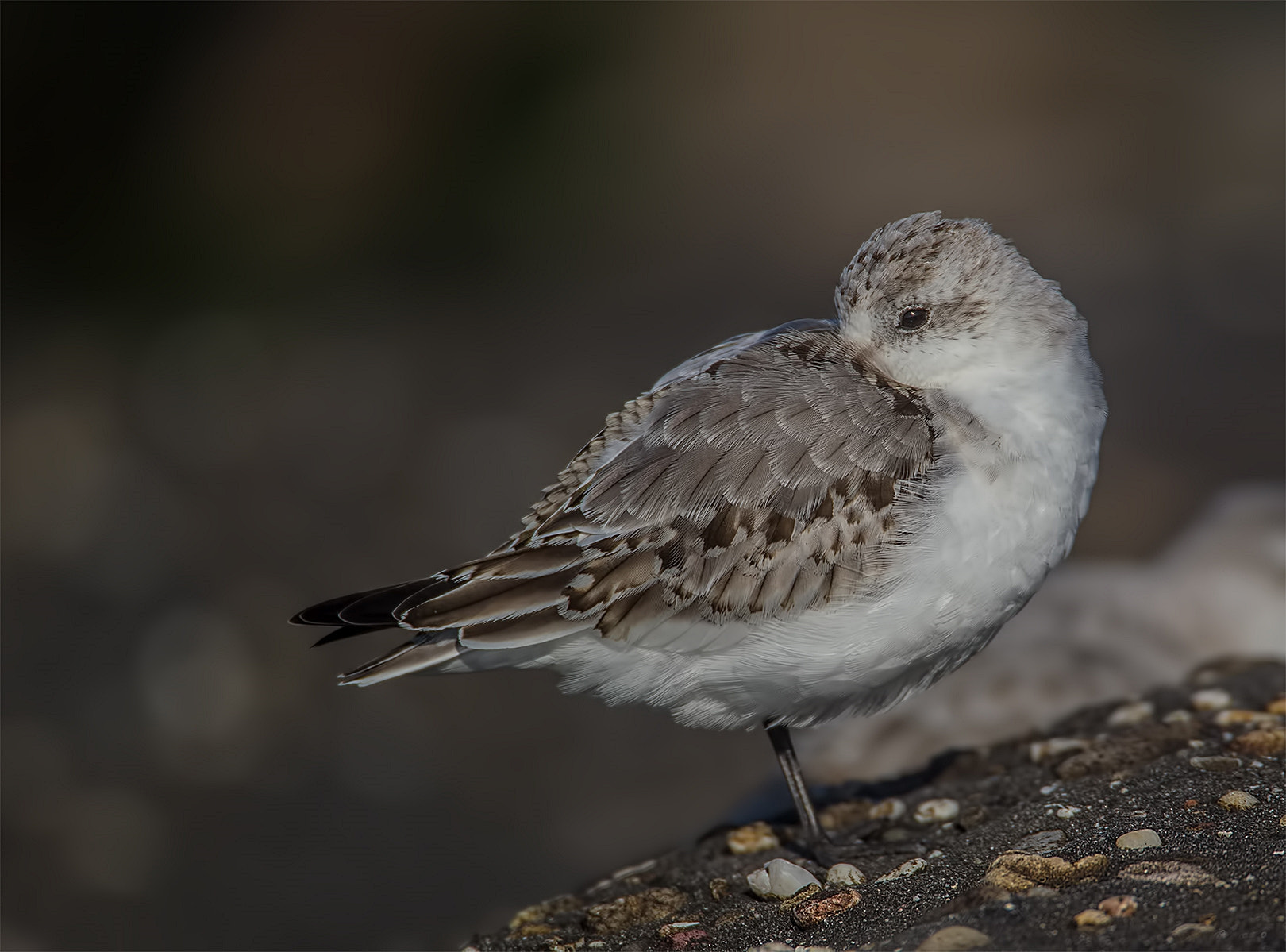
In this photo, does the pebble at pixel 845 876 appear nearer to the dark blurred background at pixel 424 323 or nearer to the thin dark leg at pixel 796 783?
the thin dark leg at pixel 796 783

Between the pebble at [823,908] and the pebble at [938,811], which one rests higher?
the pebble at [938,811]

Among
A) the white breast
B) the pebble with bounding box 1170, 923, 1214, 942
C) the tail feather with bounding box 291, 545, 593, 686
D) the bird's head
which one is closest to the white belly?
the white breast

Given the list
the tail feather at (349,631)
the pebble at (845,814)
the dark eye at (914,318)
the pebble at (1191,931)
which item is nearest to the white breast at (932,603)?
the dark eye at (914,318)

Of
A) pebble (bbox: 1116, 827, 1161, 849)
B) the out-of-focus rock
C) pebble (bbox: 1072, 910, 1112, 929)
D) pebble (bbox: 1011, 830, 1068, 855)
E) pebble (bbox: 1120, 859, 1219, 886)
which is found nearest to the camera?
pebble (bbox: 1072, 910, 1112, 929)

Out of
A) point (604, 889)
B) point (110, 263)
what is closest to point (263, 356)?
point (110, 263)

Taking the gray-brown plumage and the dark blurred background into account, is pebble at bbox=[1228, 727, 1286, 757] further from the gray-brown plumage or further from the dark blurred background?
the dark blurred background

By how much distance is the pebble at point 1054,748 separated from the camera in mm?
5699

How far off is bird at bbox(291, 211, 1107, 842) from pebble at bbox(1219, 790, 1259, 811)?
1021 millimetres

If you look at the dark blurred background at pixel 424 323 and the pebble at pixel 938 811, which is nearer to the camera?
the pebble at pixel 938 811

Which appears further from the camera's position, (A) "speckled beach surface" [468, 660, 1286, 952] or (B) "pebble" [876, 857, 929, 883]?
(B) "pebble" [876, 857, 929, 883]

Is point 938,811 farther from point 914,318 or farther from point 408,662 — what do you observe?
point 408,662

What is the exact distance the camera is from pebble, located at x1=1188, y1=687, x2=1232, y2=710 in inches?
234

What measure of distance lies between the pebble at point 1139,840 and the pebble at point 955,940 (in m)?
0.89

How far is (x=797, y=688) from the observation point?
496 centimetres
